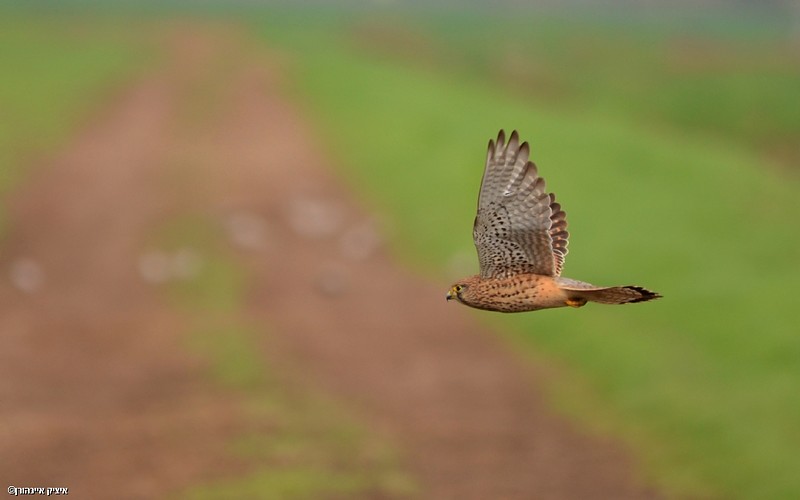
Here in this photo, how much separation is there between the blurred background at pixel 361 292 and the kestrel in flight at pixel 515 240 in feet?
16.1

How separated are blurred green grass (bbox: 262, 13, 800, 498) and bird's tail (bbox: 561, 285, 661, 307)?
5154mm

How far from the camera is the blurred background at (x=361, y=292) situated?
44.2 ft

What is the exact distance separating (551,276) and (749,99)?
120 ft

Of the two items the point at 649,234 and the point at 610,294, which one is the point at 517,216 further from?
the point at 649,234

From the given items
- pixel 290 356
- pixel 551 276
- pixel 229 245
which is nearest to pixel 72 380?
pixel 290 356

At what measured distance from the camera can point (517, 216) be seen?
834 centimetres

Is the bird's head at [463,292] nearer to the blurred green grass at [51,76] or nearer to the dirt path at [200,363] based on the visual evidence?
the dirt path at [200,363]

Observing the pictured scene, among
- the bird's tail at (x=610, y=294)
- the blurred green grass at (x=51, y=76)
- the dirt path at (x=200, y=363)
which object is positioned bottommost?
the bird's tail at (x=610, y=294)

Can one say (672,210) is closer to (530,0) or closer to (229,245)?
(229,245)

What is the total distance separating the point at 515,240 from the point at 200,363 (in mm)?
8745

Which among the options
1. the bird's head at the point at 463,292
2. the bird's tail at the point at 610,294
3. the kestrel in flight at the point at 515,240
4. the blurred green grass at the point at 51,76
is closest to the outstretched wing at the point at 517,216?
the kestrel in flight at the point at 515,240

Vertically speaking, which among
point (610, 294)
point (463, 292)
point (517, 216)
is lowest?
point (610, 294)

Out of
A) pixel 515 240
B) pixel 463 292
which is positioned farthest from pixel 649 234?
pixel 463 292

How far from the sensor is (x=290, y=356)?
55.3 feet
